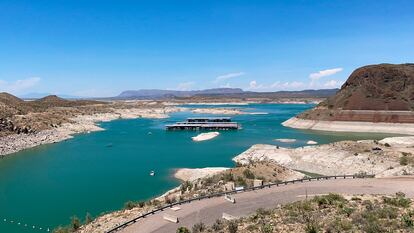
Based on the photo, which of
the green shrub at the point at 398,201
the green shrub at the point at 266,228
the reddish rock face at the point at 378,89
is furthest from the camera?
the reddish rock face at the point at 378,89

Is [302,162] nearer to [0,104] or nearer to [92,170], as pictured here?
[92,170]

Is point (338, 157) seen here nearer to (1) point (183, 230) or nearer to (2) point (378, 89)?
(1) point (183, 230)

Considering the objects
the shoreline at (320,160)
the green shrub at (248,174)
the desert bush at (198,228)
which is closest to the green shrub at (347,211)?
the desert bush at (198,228)

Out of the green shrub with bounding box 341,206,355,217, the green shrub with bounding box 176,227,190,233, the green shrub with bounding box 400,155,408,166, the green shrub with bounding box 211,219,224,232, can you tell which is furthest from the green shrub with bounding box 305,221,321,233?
the green shrub with bounding box 400,155,408,166

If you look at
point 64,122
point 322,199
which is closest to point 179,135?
point 64,122

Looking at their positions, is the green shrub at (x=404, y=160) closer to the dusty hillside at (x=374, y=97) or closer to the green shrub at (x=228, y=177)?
the green shrub at (x=228, y=177)

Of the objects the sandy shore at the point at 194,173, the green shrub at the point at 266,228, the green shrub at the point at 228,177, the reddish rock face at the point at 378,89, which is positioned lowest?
the sandy shore at the point at 194,173

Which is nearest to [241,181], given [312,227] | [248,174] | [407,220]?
[248,174]
